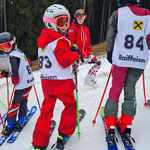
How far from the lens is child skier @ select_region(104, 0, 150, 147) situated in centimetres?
266

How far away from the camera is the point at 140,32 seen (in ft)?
8.76

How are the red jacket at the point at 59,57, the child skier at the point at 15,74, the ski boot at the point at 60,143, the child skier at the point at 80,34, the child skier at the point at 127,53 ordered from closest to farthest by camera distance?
1. the red jacket at the point at 59,57
2. the child skier at the point at 127,53
3. the ski boot at the point at 60,143
4. the child skier at the point at 15,74
5. the child skier at the point at 80,34

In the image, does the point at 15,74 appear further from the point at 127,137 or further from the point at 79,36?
the point at 79,36

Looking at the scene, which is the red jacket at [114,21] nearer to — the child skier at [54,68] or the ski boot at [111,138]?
the child skier at [54,68]

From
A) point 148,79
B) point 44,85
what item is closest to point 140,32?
point 44,85

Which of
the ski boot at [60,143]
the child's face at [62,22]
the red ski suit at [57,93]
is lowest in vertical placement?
the ski boot at [60,143]

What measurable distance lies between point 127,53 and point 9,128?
9.34ft

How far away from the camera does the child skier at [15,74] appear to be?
3424mm

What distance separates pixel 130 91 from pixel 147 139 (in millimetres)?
859

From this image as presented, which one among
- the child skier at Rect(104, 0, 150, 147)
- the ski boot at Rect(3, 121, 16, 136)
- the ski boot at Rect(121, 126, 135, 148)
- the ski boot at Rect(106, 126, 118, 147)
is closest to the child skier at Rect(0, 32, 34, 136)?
the ski boot at Rect(3, 121, 16, 136)

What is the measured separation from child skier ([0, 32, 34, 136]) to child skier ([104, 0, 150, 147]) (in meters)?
1.83

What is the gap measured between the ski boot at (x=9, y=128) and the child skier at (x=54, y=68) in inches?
44.2

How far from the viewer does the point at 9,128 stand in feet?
12.0

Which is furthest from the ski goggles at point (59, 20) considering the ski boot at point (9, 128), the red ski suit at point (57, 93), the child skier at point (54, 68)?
the ski boot at point (9, 128)
